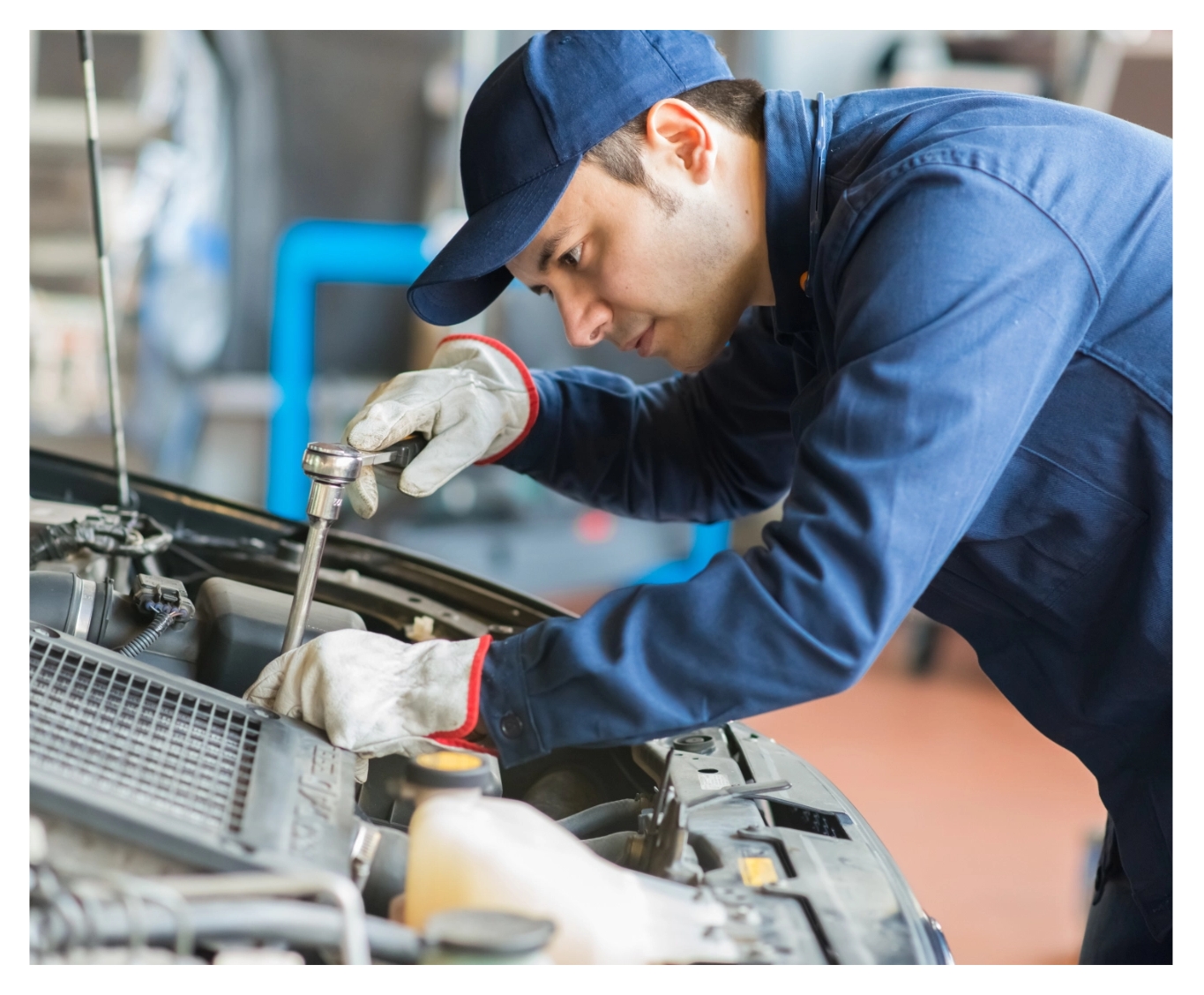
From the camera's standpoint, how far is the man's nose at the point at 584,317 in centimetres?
111

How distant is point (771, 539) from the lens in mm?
827

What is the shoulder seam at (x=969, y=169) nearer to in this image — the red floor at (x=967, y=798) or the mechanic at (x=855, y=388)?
the mechanic at (x=855, y=388)

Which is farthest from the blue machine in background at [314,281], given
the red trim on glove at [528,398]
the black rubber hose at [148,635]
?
the black rubber hose at [148,635]

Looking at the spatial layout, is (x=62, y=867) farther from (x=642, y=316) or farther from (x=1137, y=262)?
(x=1137, y=262)

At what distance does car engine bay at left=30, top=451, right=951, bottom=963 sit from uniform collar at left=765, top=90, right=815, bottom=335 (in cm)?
49

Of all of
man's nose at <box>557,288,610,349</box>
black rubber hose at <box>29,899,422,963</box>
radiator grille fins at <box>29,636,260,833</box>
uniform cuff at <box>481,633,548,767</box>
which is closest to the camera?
black rubber hose at <box>29,899,422,963</box>

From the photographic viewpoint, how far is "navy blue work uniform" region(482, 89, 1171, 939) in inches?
31.2

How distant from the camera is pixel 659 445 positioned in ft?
4.83

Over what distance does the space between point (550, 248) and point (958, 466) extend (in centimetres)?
46

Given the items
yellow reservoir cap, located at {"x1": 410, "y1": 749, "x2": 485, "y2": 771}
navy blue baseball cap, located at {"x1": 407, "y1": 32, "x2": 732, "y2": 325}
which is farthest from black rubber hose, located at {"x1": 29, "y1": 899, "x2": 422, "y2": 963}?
navy blue baseball cap, located at {"x1": 407, "y1": 32, "x2": 732, "y2": 325}

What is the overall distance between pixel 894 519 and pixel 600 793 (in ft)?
1.70

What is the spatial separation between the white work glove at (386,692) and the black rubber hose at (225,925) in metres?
→ 0.24

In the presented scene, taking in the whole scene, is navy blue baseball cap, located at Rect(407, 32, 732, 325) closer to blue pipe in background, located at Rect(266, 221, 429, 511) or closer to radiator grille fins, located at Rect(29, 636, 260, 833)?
radiator grille fins, located at Rect(29, 636, 260, 833)
